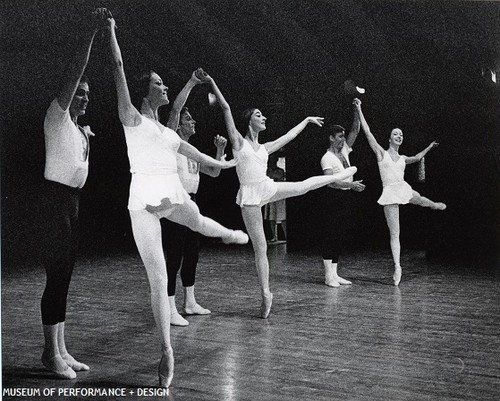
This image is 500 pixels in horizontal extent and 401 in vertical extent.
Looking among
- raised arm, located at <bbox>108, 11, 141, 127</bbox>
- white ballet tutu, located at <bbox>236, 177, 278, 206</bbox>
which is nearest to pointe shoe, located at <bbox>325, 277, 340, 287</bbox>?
white ballet tutu, located at <bbox>236, 177, 278, 206</bbox>

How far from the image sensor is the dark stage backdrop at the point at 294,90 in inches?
126

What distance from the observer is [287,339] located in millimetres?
2922

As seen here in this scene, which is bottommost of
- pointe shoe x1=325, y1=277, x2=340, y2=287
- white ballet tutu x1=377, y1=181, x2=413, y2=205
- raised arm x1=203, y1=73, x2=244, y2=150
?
pointe shoe x1=325, y1=277, x2=340, y2=287

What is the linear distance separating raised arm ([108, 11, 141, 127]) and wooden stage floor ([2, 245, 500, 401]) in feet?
3.59

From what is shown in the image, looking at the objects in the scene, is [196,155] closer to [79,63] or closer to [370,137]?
[79,63]

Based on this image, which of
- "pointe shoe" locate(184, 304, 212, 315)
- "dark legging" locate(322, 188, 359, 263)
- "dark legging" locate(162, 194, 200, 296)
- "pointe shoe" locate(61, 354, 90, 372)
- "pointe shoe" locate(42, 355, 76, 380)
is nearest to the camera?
"pointe shoe" locate(42, 355, 76, 380)

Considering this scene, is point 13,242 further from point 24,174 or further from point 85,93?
point 85,93

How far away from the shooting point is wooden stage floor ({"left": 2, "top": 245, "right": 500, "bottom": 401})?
87.8 inches

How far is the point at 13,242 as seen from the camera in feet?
21.2

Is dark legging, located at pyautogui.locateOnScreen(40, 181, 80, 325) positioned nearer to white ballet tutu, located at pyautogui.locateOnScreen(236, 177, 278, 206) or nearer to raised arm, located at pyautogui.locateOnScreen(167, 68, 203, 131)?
raised arm, located at pyautogui.locateOnScreen(167, 68, 203, 131)

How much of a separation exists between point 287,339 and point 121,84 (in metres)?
1.60

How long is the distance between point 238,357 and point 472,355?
3.69 feet

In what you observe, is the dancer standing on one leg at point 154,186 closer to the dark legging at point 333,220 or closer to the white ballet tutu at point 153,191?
the white ballet tutu at point 153,191

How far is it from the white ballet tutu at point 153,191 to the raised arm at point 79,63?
1.37 feet
